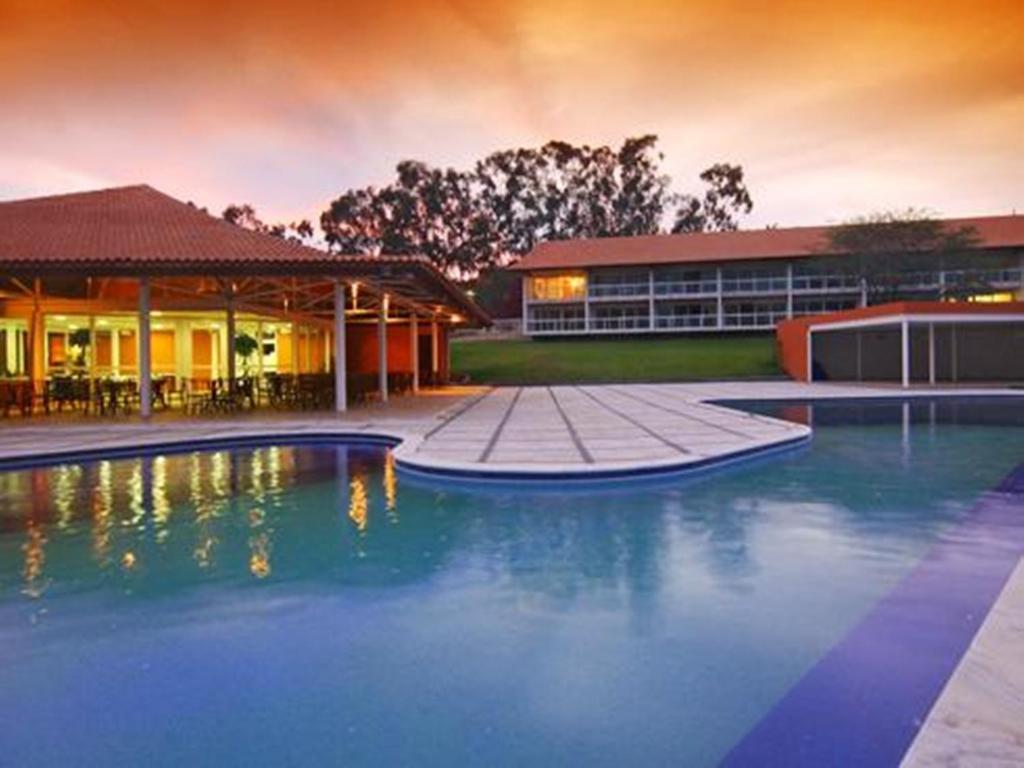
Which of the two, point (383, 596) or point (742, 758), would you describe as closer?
point (742, 758)

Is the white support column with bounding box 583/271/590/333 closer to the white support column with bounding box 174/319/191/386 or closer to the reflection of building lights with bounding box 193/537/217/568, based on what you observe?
the white support column with bounding box 174/319/191/386

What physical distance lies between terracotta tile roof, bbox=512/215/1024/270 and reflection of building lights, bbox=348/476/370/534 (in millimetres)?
41599

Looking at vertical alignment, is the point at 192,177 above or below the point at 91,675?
above

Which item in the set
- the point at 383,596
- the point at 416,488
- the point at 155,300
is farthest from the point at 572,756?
the point at 155,300

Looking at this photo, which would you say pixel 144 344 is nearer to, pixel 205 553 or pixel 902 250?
pixel 205 553

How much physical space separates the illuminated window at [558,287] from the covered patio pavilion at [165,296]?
24998mm

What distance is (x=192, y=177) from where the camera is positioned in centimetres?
2811

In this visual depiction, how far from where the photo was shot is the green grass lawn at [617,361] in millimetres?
35594

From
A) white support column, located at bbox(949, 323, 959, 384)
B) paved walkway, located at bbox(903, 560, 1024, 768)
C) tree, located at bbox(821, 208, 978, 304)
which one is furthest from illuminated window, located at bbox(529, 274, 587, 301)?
paved walkway, located at bbox(903, 560, 1024, 768)

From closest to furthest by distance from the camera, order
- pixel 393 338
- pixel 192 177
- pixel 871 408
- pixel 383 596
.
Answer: pixel 383 596
pixel 871 408
pixel 192 177
pixel 393 338

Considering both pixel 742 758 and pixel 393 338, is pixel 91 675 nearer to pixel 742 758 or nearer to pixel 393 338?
pixel 742 758

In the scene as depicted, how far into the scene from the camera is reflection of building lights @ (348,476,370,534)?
7926mm

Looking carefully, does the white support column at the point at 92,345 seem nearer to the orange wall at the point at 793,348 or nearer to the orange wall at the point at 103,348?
the orange wall at the point at 103,348

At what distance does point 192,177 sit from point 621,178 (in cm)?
4149
